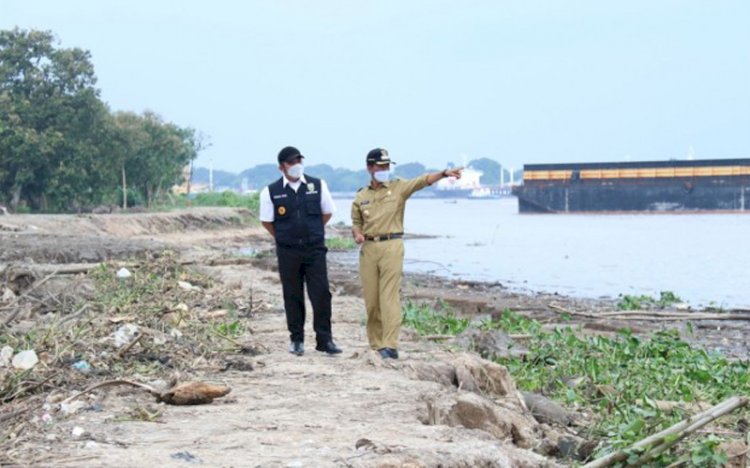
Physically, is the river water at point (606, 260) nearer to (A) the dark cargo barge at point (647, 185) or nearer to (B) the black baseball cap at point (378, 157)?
(A) the dark cargo barge at point (647, 185)

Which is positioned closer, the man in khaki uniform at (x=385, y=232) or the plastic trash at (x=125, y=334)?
the plastic trash at (x=125, y=334)

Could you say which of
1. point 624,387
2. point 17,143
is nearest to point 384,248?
point 624,387

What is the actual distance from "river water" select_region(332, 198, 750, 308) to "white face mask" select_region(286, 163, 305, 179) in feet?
51.2

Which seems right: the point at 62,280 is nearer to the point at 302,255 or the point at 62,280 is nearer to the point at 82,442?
the point at 302,255

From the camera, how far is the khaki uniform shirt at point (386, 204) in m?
8.65

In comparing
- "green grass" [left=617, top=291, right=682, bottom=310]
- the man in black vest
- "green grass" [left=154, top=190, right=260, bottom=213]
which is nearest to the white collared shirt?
the man in black vest

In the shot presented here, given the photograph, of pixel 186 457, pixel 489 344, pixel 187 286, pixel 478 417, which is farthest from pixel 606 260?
pixel 186 457

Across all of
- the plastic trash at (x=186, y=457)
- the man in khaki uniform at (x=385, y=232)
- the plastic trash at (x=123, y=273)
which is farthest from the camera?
the plastic trash at (x=123, y=273)

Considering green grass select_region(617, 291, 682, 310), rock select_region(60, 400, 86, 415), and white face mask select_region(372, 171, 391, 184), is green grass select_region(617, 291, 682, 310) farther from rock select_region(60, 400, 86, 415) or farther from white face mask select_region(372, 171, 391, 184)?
rock select_region(60, 400, 86, 415)

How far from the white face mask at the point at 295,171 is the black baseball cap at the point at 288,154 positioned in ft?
0.23

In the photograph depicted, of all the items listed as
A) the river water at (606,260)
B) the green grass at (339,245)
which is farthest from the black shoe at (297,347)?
the green grass at (339,245)

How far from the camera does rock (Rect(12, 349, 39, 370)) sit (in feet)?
23.4

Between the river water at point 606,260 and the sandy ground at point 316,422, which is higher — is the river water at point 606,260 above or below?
below

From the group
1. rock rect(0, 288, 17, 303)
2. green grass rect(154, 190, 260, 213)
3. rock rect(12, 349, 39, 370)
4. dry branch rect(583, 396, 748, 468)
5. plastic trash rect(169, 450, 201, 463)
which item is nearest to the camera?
plastic trash rect(169, 450, 201, 463)
